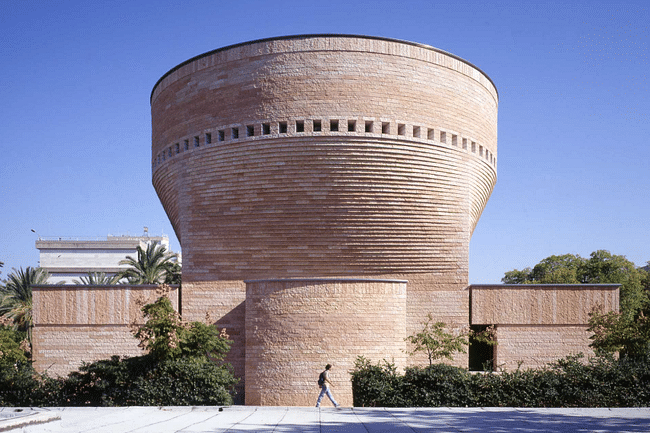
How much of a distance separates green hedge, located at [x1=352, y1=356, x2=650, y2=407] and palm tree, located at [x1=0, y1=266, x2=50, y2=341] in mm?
22157

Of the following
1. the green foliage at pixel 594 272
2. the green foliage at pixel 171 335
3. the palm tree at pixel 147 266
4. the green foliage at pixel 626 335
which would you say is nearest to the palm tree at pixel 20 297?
the palm tree at pixel 147 266

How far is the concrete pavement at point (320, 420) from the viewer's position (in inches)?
319

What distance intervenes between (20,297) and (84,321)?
523 inches

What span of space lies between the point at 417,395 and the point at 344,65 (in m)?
10.3

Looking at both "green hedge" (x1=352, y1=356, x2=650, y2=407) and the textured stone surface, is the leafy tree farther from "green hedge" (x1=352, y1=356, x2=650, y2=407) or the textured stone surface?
Answer: "green hedge" (x1=352, y1=356, x2=650, y2=407)

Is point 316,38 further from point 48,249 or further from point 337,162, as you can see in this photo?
point 48,249

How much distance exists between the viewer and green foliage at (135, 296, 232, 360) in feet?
41.6

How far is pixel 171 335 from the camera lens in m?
12.6

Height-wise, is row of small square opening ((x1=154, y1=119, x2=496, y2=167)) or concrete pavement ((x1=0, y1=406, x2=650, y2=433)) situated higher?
row of small square opening ((x1=154, y1=119, x2=496, y2=167))

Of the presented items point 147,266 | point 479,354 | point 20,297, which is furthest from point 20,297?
point 479,354

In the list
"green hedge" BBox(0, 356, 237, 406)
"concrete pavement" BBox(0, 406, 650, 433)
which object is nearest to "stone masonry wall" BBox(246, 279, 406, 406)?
"green hedge" BBox(0, 356, 237, 406)

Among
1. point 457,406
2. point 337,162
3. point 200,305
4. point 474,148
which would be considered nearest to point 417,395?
point 457,406

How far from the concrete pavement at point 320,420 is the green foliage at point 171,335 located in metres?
2.02

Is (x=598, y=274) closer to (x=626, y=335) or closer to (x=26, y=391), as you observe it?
(x=626, y=335)
